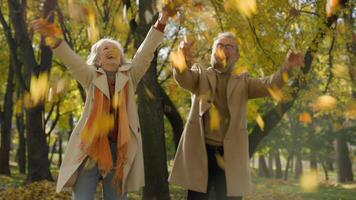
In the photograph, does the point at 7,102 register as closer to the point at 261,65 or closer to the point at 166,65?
the point at 166,65

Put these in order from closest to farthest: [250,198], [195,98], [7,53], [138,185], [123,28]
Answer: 1. [138,185]
2. [195,98]
3. [250,198]
4. [123,28]
5. [7,53]

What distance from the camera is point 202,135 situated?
4219 millimetres

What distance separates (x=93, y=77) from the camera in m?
4.14

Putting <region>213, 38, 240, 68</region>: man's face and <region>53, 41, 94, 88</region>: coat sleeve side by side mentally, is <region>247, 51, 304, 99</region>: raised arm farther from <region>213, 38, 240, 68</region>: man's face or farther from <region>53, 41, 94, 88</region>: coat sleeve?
<region>53, 41, 94, 88</region>: coat sleeve

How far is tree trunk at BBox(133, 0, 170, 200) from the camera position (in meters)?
7.66

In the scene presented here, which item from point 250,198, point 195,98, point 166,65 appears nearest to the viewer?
point 195,98

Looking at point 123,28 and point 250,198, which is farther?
point 123,28

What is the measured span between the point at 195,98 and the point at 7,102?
16.0 meters

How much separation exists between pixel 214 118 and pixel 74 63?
1264 mm

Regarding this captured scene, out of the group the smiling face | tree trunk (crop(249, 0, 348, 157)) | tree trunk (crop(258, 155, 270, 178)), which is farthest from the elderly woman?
tree trunk (crop(258, 155, 270, 178))

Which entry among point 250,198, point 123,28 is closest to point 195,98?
point 250,198

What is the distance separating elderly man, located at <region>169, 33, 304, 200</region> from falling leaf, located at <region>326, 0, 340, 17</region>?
4823mm

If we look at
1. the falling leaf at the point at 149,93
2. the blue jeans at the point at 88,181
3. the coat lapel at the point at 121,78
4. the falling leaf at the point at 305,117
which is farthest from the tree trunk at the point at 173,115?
the falling leaf at the point at 305,117

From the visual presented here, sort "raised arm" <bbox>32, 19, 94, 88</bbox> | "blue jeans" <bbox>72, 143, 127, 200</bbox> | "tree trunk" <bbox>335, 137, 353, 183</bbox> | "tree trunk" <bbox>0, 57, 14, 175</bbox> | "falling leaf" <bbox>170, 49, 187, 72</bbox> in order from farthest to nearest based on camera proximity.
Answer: "tree trunk" <bbox>335, 137, 353, 183</bbox>
"tree trunk" <bbox>0, 57, 14, 175</bbox>
"falling leaf" <bbox>170, 49, 187, 72</bbox>
"blue jeans" <bbox>72, 143, 127, 200</bbox>
"raised arm" <bbox>32, 19, 94, 88</bbox>
